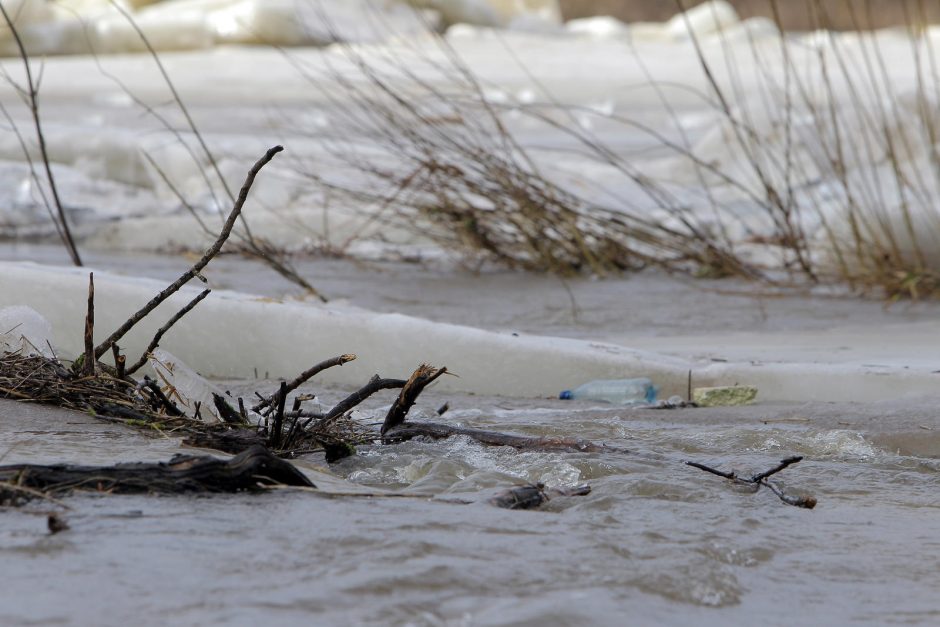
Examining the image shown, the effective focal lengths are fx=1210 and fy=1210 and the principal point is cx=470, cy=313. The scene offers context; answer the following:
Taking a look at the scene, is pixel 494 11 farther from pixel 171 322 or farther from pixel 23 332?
pixel 171 322

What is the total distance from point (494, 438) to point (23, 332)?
83cm

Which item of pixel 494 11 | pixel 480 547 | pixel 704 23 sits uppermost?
pixel 494 11

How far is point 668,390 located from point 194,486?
→ 1276 mm

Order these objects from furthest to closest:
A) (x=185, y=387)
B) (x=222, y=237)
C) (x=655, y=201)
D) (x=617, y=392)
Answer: (x=655, y=201)
(x=617, y=392)
(x=185, y=387)
(x=222, y=237)

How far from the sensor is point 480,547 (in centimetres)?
131

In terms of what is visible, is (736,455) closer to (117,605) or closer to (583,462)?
(583,462)

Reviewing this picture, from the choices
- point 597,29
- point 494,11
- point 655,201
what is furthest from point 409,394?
point 494,11

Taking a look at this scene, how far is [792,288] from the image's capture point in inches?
147

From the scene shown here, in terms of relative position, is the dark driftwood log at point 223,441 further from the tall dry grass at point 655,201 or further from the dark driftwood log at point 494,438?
the tall dry grass at point 655,201

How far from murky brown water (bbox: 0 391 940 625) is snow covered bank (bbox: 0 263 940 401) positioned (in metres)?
0.62

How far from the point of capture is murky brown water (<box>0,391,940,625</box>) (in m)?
1.14

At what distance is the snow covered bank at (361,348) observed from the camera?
248 centimetres

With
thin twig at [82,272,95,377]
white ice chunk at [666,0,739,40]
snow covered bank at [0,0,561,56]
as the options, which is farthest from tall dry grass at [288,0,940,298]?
white ice chunk at [666,0,739,40]

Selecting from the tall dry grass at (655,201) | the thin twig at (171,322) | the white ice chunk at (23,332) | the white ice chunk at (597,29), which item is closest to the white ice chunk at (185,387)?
the thin twig at (171,322)
